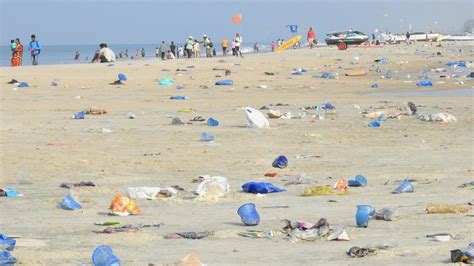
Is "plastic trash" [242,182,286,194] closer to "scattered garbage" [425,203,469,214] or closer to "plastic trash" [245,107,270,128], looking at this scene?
"scattered garbage" [425,203,469,214]

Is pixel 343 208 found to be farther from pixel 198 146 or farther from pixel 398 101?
pixel 398 101

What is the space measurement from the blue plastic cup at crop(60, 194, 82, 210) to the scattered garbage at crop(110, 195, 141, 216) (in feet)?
0.92

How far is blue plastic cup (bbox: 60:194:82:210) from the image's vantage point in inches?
274

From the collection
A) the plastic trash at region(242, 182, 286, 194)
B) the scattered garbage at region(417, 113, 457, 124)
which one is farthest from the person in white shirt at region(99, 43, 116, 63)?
the plastic trash at region(242, 182, 286, 194)

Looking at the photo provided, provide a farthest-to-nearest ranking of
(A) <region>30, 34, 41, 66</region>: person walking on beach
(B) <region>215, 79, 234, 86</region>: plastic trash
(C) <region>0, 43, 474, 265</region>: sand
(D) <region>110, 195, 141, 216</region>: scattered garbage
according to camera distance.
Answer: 1. (A) <region>30, 34, 41, 66</region>: person walking on beach
2. (B) <region>215, 79, 234, 86</region>: plastic trash
3. (D) <region>110, 195, 141, 216</region>: scattered garbage
4. (C) <region>0, 43, 474, 265</region>: sand

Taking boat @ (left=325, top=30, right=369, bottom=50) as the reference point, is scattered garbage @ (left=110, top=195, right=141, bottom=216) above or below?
above

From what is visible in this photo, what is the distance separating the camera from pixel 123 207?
268 inches

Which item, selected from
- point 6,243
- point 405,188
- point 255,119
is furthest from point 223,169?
point 6,243

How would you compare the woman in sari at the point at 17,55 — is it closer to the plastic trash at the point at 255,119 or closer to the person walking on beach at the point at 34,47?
the person walking on beach at the point at 34,47

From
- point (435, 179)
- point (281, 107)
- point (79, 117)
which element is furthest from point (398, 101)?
point (435, 179)

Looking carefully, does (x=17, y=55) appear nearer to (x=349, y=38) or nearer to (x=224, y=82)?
(x=224, y=82)

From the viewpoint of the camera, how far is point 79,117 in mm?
14453

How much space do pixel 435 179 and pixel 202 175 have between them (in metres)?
2.10

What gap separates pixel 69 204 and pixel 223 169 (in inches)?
104
